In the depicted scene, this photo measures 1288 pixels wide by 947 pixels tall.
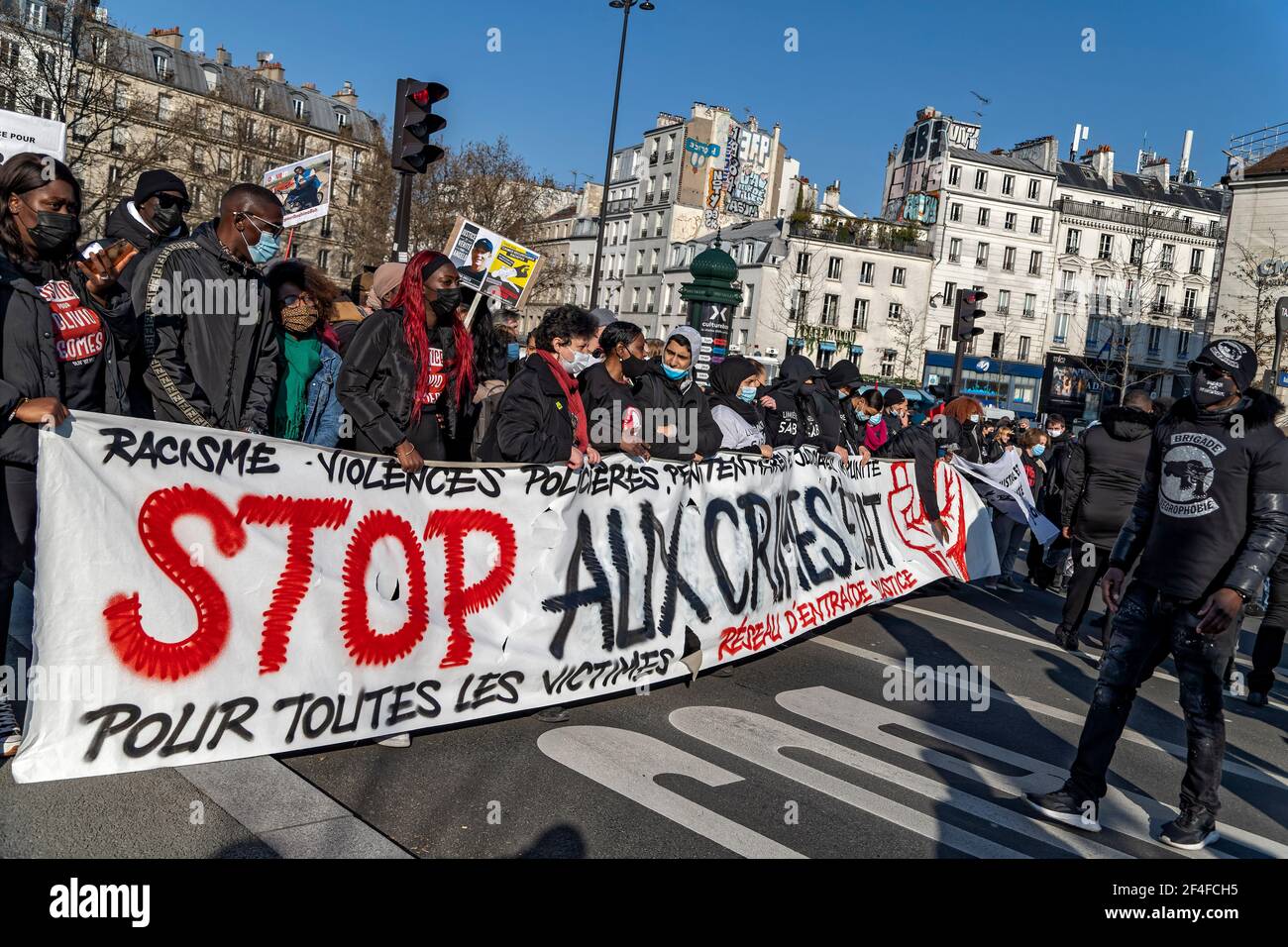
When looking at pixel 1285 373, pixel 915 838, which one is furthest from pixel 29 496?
pixel 1285 373

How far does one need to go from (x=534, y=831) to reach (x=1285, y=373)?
60.2 feet

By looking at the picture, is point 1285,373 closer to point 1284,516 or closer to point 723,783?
point 1284,516

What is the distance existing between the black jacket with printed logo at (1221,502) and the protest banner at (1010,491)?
588 cm

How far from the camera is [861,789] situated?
4.86 metres

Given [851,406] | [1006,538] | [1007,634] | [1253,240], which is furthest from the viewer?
[1253,240]

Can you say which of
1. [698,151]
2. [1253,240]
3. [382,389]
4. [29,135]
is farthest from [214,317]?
[698,151]

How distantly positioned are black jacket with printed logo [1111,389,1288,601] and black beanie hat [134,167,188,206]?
5.66m

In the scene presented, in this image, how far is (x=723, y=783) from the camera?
4.73 metres

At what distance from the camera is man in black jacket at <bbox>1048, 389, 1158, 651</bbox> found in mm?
8570

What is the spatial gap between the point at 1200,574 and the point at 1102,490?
13.6ft

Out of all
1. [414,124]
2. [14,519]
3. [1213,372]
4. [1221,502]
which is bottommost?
[14,519]

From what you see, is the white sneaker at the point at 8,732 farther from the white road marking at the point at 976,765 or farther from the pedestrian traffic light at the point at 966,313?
the pedestrian traffic light at the point at 966,313

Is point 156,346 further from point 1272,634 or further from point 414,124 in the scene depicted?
point 1272,634

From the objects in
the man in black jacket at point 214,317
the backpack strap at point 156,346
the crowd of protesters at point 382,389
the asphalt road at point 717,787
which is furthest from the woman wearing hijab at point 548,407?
the backpack strap at point 156,346
